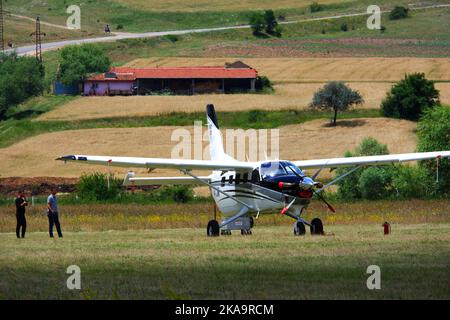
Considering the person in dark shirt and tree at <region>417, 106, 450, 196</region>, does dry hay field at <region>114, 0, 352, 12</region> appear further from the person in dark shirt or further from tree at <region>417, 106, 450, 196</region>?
the person in dark shirt

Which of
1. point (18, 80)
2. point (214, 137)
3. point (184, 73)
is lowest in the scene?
point (214, 137)

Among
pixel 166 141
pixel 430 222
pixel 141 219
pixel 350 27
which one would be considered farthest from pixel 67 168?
pixel 350 27

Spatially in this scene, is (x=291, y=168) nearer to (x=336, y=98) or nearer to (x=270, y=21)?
(x=336, y=98)

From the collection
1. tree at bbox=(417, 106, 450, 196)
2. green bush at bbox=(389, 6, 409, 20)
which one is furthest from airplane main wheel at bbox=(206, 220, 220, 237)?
green bush at bbox=(389, 6, 409, 20)

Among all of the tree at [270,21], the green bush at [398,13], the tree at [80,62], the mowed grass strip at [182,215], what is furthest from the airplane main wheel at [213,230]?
the green bush at [398,13]

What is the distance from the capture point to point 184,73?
11025 cm

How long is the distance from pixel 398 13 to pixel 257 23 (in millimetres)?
17579

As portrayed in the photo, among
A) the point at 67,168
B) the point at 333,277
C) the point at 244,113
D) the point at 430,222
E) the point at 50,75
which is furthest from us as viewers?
the point at 50,75

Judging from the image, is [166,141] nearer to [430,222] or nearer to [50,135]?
[50,135]

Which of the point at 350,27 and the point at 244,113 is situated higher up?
the point at 350,27

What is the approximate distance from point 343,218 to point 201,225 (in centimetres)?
495

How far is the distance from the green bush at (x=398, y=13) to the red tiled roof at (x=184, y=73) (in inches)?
1591

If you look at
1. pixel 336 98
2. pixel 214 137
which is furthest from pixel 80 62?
pixel 214 137

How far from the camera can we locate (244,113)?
9375 cm
